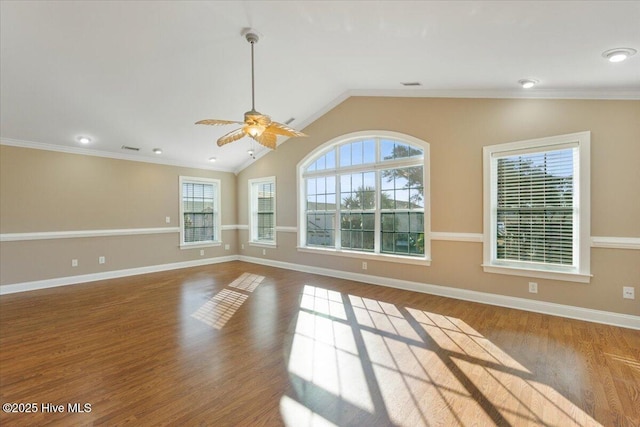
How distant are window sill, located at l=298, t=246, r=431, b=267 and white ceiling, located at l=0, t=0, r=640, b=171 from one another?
8.47 ft

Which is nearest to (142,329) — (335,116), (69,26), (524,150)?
(69,26)

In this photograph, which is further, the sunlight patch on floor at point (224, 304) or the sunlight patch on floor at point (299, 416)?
the sunlight patch on floor at point (224, 304)

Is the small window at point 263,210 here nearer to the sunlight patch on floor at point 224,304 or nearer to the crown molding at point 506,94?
the sunlight patch on floor at point 224,304

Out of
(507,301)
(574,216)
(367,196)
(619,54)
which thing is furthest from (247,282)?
(619,54)

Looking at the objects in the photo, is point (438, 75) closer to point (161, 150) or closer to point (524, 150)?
point (524, 150)

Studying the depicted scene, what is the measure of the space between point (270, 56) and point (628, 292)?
5.12 metres

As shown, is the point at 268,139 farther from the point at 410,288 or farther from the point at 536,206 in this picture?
the point at 536,206

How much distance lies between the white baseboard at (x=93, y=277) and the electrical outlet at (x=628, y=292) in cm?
741

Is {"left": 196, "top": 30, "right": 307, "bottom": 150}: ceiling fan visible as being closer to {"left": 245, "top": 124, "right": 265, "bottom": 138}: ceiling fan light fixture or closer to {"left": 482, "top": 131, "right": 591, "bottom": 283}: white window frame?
{"left": 245, "top": 124, "right": 265, "bottom": 138}: ceiling fan light fixture

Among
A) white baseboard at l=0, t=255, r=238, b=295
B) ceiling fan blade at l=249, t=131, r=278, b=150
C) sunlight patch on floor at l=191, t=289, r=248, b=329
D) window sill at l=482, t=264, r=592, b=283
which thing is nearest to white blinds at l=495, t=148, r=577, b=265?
window sill at l=482, t=264, r=592, b=283

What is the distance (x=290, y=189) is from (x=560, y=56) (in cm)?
488

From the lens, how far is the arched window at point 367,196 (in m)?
4.77

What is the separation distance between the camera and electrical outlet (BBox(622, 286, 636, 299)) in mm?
3199


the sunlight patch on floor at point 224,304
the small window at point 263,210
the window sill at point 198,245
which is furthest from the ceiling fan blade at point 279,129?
the window sill at point 198,245
